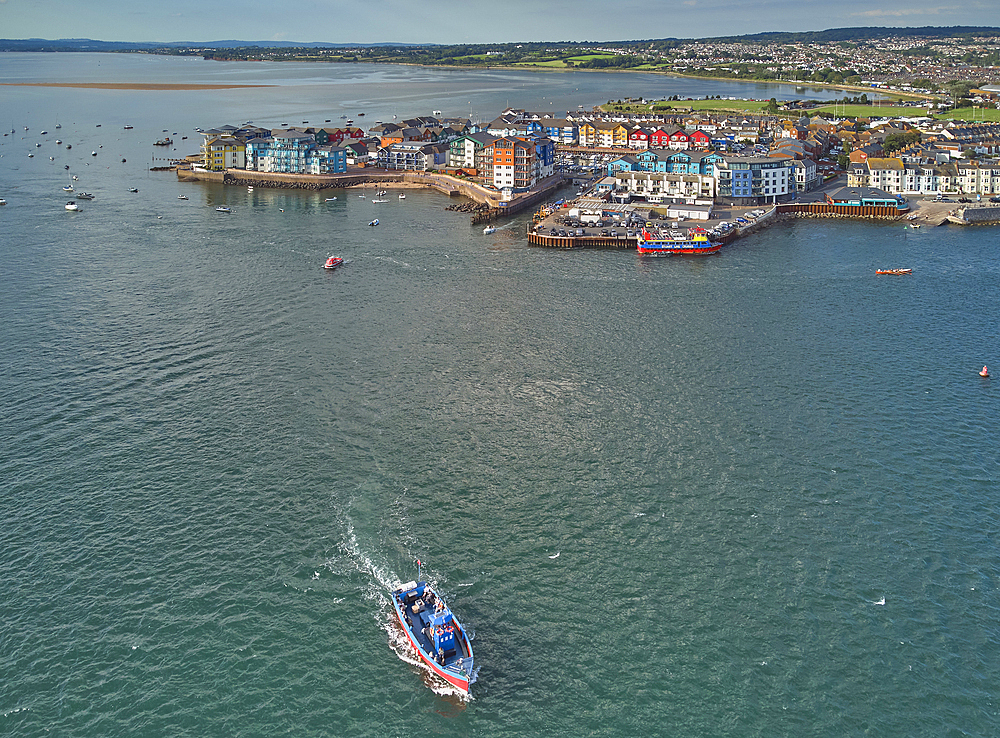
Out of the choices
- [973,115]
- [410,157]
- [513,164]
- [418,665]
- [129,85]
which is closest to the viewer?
[418,665]

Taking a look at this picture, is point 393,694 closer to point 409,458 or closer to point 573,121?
point 409,458

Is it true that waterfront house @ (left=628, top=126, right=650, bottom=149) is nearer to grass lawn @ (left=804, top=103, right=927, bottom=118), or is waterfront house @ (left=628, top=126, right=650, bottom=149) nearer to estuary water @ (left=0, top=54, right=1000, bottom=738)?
grass lawn @ (left=804, top=103, right=927, bottom=118)

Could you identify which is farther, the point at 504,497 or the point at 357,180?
the point at 357,180

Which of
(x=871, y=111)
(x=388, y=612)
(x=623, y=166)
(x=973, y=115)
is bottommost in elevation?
(x=388, y=612)

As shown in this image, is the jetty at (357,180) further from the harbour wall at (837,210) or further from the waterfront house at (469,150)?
the harbour wall at (837,210)

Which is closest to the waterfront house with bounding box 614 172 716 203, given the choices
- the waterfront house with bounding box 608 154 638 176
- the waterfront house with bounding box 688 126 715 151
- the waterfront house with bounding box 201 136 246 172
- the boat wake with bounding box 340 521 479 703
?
the waterfront house with bounding box 608 154 638 176

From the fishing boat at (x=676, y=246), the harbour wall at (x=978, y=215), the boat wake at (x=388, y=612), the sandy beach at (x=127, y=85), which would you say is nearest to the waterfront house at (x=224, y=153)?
the fishing boat at (x=676, y=246)

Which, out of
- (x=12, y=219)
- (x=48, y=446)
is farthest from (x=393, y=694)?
(x=12, y=219)

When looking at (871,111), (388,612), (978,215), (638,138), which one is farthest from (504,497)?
(871,111)

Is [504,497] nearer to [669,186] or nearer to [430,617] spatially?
[430,617]
